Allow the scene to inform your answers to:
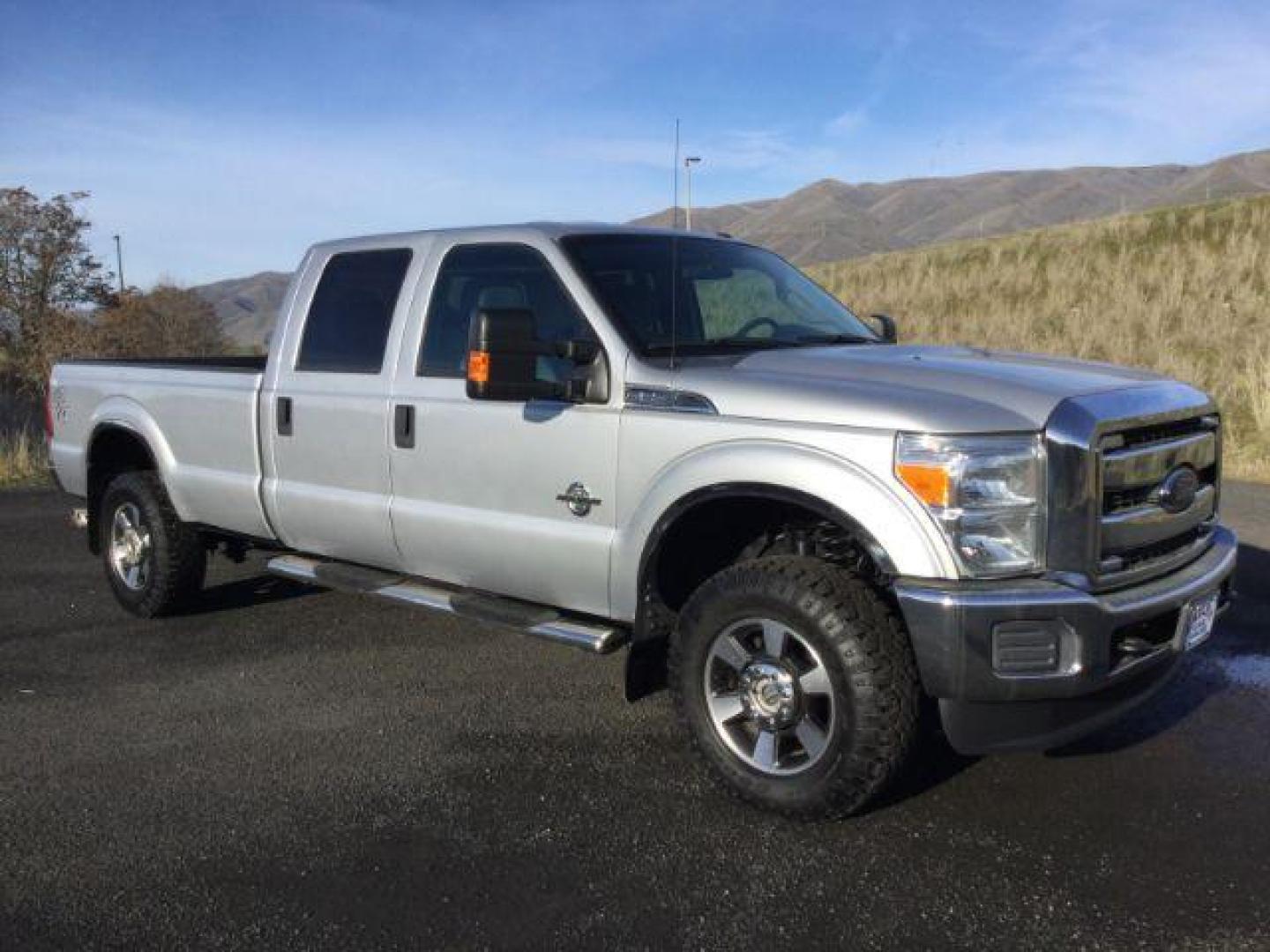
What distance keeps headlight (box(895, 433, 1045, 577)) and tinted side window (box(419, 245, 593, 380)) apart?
158 centimetres

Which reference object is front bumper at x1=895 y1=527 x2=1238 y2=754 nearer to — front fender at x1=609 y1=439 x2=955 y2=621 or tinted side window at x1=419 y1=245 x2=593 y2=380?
front fender at x1=609 y1=439 x2=955 y2=621

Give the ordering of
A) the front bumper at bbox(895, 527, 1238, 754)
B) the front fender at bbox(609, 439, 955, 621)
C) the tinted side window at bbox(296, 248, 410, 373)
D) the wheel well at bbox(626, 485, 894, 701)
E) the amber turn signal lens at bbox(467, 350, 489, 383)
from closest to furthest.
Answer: the front bumper at bbox(895, 527, 1238, 754)
the front fender at bbox(609, 439, 955, 621)
the wheel well at bbox(626, 485, 894, 701)
the amber turn signal lens at bbox(467, 350, 489, 383)
the tinted side window at bbox(296, 248, 410, 373)

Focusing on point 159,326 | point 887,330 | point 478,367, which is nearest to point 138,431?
point 478,367

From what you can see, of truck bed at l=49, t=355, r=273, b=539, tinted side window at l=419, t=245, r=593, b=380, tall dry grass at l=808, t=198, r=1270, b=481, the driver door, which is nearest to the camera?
the driver door

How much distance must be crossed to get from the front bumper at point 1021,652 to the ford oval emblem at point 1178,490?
0.37m

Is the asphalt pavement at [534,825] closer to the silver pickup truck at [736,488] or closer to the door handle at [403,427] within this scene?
the silver pickup truck at [736,488]

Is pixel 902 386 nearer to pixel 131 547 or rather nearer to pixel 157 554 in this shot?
pixel 157 554

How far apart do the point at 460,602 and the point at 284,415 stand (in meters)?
1.42

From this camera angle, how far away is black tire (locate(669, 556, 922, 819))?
3381 mm

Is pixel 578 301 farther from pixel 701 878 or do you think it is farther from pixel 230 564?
pixel 230 564

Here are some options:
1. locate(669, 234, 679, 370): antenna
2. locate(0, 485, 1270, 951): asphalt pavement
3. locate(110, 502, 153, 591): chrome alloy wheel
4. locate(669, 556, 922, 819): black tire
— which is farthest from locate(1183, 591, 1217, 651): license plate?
locate(110, 502, 153, 591): chrome alloy wheel

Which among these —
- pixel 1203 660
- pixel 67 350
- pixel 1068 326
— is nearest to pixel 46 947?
pixel 1203 660

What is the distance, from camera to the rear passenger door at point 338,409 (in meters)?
4.94

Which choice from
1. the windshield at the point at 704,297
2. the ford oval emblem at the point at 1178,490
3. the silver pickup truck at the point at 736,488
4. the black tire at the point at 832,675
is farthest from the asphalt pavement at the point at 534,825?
the windshield at the point at 704,297
